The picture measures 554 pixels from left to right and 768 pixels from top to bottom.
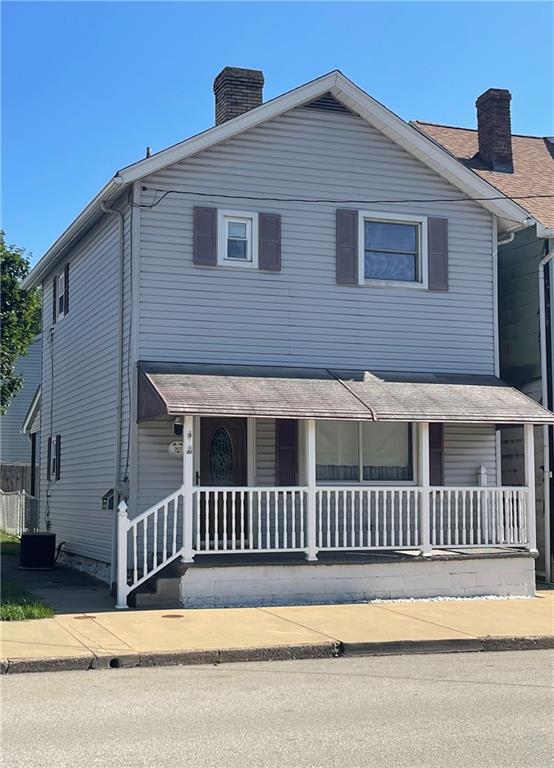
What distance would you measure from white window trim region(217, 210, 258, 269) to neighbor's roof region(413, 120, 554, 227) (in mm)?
5377

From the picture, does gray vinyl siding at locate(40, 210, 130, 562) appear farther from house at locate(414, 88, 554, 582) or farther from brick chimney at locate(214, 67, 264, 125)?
house at locate(414, 88, 554, 582)

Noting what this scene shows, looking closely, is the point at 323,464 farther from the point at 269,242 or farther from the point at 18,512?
the point at 18,512

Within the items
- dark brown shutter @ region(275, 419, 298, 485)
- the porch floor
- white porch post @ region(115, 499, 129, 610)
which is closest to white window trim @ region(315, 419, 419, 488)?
dark brown shutter @ region(275, 419, 298, 485)

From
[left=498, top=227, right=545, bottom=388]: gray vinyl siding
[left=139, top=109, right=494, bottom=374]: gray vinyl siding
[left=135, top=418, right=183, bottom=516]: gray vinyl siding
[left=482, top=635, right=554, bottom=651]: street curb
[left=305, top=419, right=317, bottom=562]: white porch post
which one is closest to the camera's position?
[left=482, top=635, right=554, bottom=651]: street curb

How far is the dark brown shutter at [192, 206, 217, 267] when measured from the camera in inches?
583

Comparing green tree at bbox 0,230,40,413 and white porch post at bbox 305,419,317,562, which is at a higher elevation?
green tree at bbox 0,230,40,413

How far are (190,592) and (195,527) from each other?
1633mm

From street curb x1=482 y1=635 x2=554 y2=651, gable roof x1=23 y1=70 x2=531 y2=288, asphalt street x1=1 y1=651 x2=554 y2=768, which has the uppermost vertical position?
gable roof x1=23 y1=70 x2=531 y2=288

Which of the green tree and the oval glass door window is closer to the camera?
the oval glass door window

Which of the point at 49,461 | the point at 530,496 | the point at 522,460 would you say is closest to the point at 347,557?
the point at 530,496

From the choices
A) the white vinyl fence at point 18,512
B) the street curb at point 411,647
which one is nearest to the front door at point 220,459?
the street curb at point 411,647

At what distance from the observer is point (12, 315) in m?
27.8

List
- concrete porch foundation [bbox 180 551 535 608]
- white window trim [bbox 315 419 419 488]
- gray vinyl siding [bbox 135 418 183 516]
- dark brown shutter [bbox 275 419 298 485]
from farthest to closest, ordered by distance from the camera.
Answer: white window trim [bbox 315 419 419 488]
dark brown shutter [bbox 275 419 298 485]
gray vinyl siding [bbox 135 418 183 516]
concrete porch foundation [bbox 180 551 535 608]

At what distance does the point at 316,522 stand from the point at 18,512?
13919 mm
